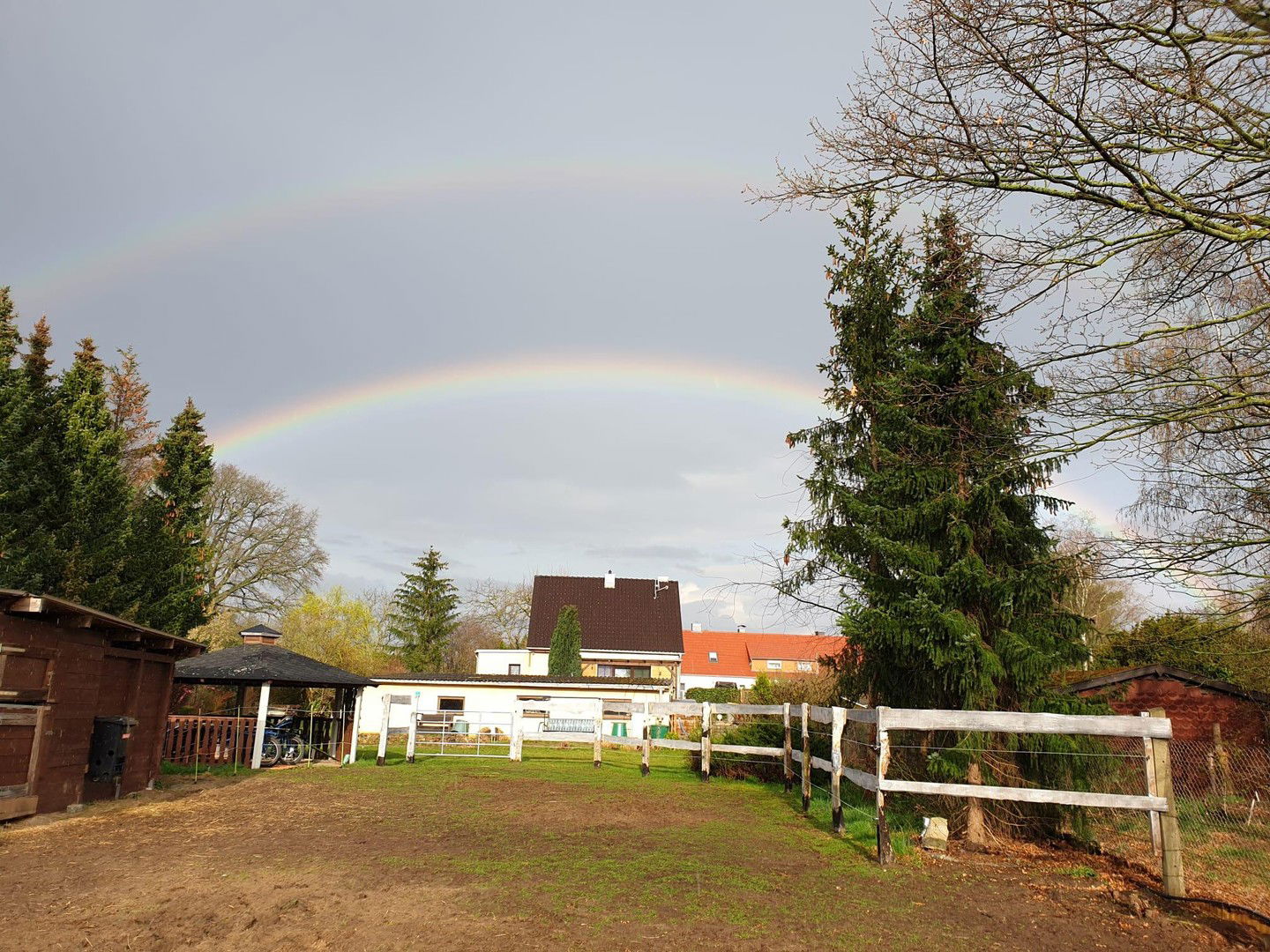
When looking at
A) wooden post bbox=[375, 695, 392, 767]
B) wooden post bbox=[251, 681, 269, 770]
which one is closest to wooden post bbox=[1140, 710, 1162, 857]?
wooden post bbox=[375, 695, 392, 767]

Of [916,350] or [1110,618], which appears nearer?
[916,350]

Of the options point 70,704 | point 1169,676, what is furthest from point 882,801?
point 1169,676

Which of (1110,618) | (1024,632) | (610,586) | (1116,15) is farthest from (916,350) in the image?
(610,586)

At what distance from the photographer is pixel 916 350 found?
11.4m

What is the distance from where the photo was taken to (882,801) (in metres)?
8.31

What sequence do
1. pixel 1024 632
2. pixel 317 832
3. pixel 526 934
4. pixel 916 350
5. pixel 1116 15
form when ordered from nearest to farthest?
pixel 1116 15
pixel 526 934
pixel 317 832
pixel 1024 632
pixel 916 350

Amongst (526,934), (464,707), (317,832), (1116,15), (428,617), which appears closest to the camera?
(1116,15)

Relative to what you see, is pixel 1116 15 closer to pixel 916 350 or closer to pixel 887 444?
pixel 916 350

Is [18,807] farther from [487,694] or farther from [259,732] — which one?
[487,694]

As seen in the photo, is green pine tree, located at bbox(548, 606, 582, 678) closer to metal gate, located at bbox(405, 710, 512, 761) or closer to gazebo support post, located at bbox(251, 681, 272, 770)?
metal gate, located at bbox(405, 710, 512, 761)

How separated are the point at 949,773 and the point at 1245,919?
4406mm

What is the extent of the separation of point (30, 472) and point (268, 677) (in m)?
9.06

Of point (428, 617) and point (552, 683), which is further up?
point (428, 617)

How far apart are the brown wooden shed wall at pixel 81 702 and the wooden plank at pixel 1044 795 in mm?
10277
